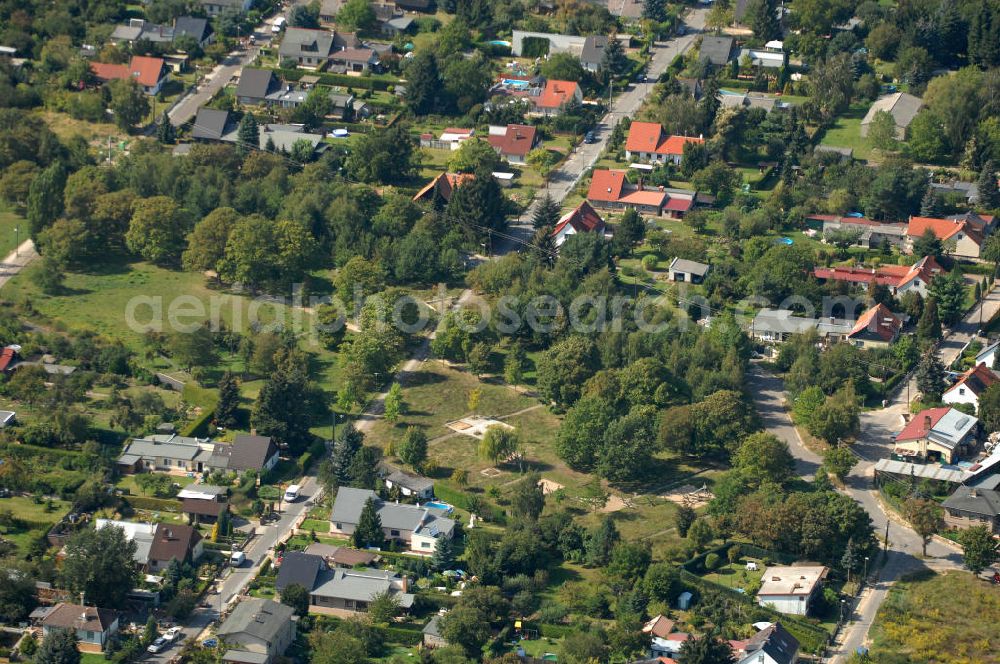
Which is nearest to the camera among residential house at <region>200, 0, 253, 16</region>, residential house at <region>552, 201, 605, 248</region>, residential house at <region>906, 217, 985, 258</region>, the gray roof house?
residential house at <region>906, 217, 985, 258</region>

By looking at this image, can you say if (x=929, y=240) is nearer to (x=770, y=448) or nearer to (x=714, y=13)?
(x=770, y=448)

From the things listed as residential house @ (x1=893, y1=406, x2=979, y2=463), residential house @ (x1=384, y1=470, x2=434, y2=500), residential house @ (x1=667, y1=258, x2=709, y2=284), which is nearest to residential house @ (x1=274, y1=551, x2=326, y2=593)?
residential house @ (x1=384, y1=470, x2=434, y2=500)

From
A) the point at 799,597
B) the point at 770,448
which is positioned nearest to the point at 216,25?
the point at 770,448

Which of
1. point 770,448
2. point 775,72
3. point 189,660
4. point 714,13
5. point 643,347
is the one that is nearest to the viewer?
point 189,660

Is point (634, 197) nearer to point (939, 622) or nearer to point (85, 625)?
point (939, 622)

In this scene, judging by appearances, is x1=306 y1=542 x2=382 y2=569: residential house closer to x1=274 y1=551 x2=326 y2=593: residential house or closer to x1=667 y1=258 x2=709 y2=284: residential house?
x1=274 y1=551 x2=326 y2=593: residential house

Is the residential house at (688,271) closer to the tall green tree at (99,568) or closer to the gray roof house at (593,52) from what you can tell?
the gray roof house at (593,52)
